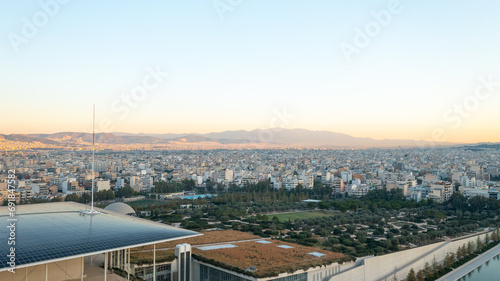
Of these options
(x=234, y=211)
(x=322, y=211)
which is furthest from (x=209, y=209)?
(x=322, y=211)

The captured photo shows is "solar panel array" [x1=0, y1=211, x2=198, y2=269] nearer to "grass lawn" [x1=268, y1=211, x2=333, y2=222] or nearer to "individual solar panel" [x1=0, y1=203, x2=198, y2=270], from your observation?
"individual solar panel" [x1=0, y1=203, x2=198, y2=270]

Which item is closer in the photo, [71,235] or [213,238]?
[71,235]

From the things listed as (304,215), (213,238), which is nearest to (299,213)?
(304,215)

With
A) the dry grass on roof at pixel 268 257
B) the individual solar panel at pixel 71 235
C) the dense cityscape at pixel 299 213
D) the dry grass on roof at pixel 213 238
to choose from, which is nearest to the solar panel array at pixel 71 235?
the individual solar panel at pixel 71 235

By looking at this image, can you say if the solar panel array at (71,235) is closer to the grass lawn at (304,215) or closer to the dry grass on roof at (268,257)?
the dry grass on roof at (268,257)

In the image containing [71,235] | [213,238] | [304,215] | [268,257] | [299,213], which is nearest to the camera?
[71,235]

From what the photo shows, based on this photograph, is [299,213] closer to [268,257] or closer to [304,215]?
[304,215]
